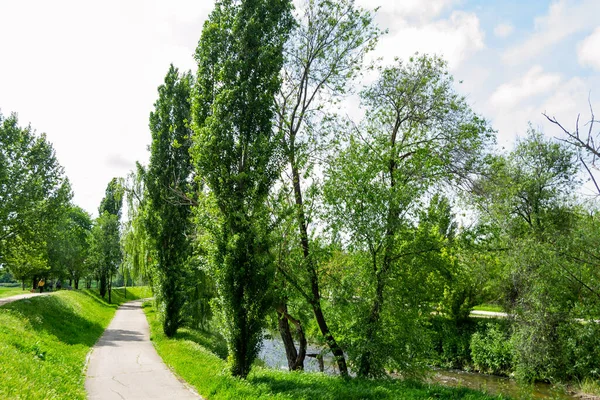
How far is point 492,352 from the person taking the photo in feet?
75.8

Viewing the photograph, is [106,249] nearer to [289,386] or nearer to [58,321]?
→ [58,321]

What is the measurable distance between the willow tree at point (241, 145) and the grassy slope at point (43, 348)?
412cm

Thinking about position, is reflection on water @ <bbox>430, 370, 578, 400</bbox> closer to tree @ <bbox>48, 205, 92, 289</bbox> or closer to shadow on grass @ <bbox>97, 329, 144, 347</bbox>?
shadow on grass @ <bbox>97, 329, 144, 347</bbox>

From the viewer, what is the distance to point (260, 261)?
37.1 ft

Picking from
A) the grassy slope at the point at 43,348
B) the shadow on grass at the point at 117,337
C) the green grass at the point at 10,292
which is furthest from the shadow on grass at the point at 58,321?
the green grass at the point at 10,292

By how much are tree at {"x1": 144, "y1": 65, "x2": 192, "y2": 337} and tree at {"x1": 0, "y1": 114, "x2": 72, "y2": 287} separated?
7.23 metres

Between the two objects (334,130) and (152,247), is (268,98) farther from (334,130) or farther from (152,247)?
(152,247)

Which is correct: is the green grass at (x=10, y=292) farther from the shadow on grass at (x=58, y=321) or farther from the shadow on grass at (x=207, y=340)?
the shadow on grass at (x=207, y=340)

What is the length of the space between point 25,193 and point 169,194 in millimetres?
8487

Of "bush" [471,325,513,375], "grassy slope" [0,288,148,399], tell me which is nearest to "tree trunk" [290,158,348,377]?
"grassy slope" [0,288,148,399]

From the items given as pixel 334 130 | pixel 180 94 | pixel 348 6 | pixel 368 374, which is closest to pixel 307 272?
pixel 368 374

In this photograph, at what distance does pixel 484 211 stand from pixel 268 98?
24.1 feet

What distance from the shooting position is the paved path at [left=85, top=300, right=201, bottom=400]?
9.93m

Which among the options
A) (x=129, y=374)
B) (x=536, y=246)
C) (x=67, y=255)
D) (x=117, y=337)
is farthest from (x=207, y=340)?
(x=67, y=255)
